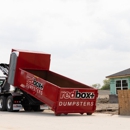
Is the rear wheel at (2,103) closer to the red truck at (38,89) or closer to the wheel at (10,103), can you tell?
the red truck at (38,89)

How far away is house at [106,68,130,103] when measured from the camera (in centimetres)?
3559

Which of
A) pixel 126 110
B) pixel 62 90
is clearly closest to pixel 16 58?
pixel 62 90

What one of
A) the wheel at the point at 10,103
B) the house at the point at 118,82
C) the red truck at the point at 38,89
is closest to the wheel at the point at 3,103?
the red truck at the point at 38,89

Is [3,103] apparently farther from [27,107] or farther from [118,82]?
[118,82]

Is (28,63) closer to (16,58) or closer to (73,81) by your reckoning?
(16,58)

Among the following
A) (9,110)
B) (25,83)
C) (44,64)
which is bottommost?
(9,110)

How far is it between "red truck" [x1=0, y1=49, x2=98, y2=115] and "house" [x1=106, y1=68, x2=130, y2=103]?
1396cm

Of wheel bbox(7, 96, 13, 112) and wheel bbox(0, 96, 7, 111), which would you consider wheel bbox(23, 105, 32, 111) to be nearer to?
wheel bbox(7, 96, 13, 112)

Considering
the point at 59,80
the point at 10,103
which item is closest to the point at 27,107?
the point at 10,103

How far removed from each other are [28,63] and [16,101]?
2.41 meters

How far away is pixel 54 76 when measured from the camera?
23094mm

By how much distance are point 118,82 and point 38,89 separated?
715 inches

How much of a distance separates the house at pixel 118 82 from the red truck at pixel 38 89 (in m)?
14.0

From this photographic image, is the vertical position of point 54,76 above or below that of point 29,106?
above
